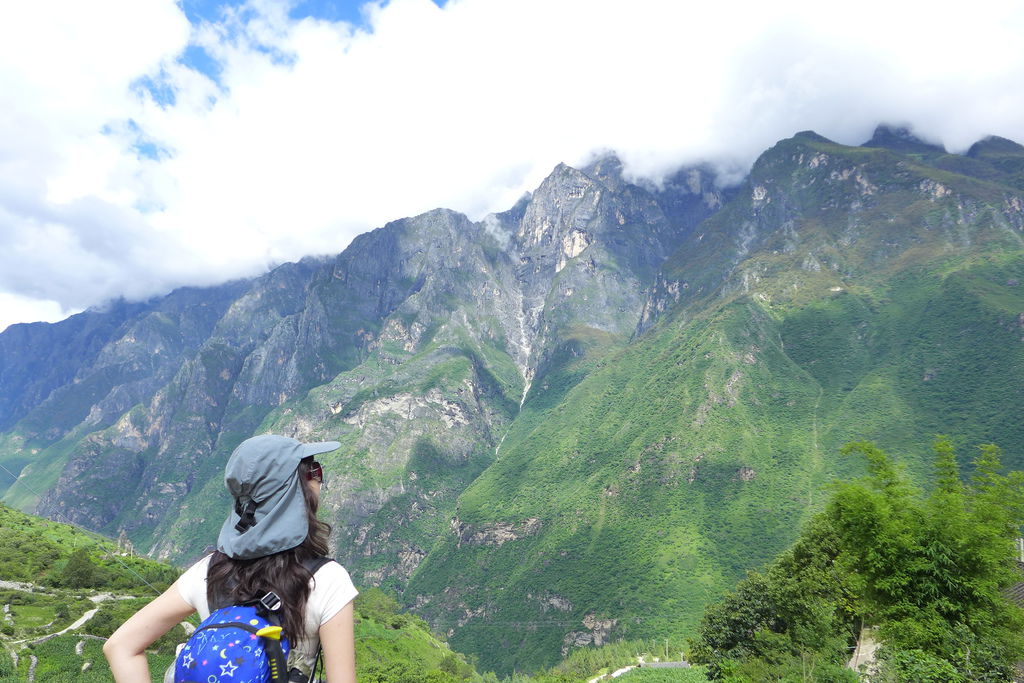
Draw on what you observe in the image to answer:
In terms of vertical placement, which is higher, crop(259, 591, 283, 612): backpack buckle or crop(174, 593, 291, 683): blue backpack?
crop(259, 591, 283, 612): backpack buckle

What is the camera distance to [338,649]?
276 centimetres

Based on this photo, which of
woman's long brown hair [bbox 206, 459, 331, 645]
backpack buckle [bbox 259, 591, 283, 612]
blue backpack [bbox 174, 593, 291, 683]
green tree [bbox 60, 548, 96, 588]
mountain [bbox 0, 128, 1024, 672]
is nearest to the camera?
blue backpack [bbox 174, 593, 291, 683]

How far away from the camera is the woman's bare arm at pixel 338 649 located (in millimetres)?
2736

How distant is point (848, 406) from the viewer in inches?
5005

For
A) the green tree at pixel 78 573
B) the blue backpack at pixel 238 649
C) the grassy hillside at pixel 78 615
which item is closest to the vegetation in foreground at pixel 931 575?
the blue backpack at pixel 238 649

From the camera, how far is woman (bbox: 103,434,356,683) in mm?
2791

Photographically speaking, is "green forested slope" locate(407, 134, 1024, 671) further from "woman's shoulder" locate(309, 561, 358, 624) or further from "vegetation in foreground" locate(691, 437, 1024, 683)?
"woman's shoulder" locate(309, 561, 358, 624)

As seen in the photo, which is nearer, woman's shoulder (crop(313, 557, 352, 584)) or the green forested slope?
woman's shoulder (crop(313, 557, 352, 584))

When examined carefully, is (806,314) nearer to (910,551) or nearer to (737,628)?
(737,628)

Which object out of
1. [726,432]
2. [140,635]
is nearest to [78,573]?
[140,635]

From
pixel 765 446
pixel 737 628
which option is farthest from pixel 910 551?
pixel 765 446

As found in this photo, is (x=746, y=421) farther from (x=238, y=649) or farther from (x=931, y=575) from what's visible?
(x=238, y=649)

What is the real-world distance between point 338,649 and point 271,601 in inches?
16.8

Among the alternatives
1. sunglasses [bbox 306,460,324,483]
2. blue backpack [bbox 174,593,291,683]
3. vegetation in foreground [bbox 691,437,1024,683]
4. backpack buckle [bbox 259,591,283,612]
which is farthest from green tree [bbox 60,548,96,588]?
backpack buckle [bbox 259,591,283,612]
